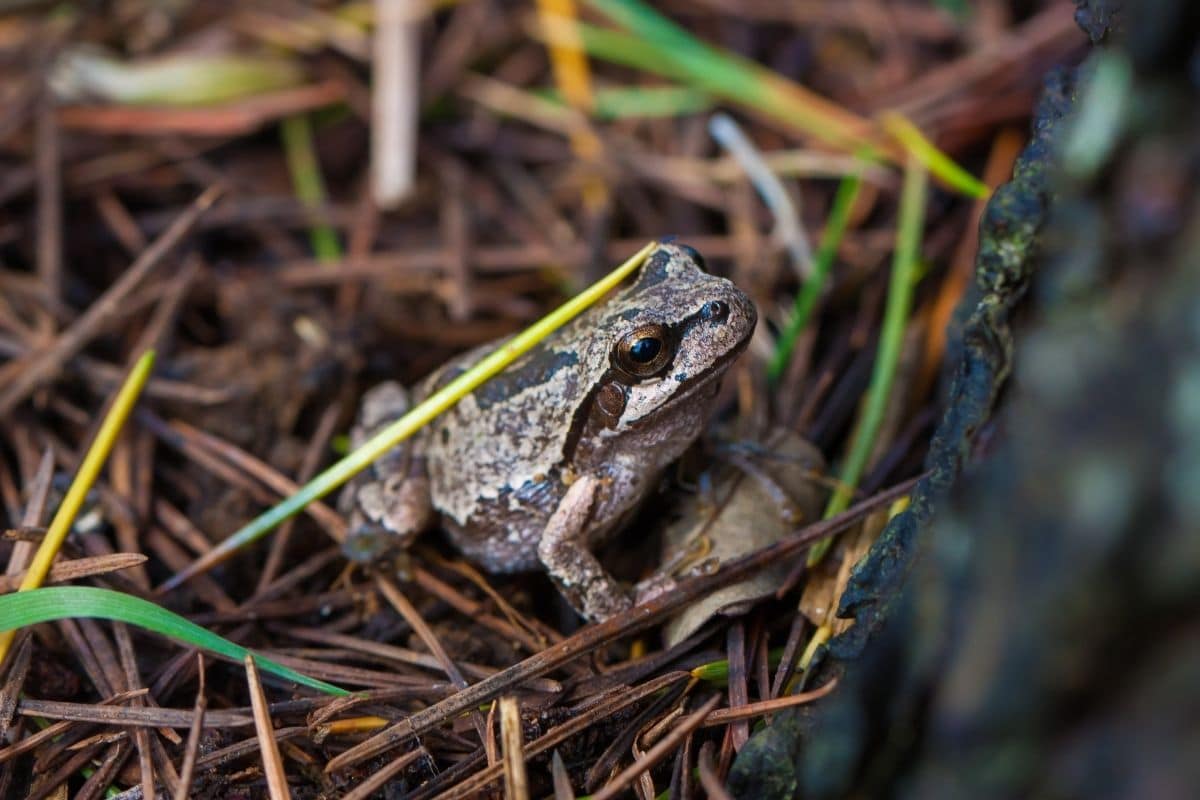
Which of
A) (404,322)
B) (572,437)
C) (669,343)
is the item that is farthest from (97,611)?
(404,322)

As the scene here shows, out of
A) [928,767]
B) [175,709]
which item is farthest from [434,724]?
[928,767]

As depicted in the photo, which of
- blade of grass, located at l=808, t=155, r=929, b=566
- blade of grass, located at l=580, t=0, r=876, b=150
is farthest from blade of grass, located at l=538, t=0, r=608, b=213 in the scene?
blade of grass, located at l=808, t=155, r=929, b=566

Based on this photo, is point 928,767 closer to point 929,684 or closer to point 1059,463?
point 929,684

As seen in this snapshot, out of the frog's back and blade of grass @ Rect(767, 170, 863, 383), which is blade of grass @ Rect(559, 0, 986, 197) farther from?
the frog's back

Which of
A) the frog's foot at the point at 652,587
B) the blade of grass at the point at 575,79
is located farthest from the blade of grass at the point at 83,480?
the blade of grass at the point at 575,79

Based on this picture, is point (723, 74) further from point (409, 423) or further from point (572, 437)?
point (409, 423)

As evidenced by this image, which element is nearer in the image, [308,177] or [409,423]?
[409,423]
